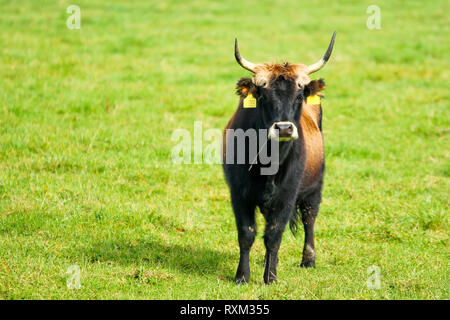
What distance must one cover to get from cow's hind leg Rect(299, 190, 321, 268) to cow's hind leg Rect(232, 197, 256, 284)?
104cm

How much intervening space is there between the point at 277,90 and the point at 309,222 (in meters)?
2.11

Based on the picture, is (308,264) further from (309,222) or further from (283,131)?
(283,131)

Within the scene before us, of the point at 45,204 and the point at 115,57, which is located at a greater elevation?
the point at 115,57

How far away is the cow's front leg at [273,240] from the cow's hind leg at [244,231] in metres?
0.18

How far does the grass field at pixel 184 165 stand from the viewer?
635 cm

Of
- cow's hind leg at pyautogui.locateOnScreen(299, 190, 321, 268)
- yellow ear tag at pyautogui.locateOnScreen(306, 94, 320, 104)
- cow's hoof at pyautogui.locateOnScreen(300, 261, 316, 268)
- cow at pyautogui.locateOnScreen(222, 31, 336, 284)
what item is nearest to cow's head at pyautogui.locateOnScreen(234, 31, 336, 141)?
cow at pyautogui.locateOnScreen(222, 31, 336, 284)

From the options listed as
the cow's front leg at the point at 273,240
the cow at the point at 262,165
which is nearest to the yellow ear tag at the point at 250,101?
the cow at the point at 262,165

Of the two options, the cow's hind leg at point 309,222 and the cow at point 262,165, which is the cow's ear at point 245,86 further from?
the cow's hind leg at point 309,222

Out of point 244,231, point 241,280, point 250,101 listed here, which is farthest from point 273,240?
point 250,101

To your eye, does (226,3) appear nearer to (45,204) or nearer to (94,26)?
(94,26)

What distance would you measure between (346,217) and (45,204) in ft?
13.6

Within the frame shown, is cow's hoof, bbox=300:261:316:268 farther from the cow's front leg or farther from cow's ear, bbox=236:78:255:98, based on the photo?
cow's ear, bbox=236:78:255:98

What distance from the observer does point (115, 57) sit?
15.0 metres
